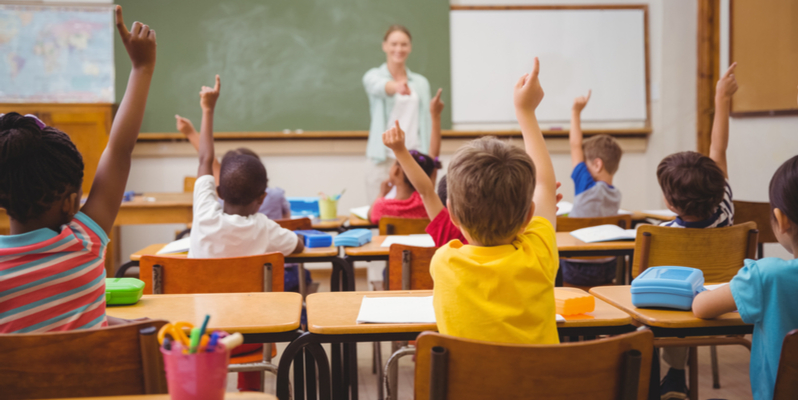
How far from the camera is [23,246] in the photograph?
102 cm

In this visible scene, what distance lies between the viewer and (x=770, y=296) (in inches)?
43.4

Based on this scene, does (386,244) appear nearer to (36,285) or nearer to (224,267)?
(224,267)

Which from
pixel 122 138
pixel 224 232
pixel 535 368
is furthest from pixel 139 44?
pixel 535 368

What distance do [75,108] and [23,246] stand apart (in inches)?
173

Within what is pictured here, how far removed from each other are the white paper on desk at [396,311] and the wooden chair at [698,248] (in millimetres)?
940

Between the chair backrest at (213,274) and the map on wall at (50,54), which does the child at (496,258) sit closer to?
the chair backrest at (213,274)

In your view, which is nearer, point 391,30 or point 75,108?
point 391,30

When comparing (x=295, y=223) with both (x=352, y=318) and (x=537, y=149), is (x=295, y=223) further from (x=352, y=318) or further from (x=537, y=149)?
(x=537, y=149)

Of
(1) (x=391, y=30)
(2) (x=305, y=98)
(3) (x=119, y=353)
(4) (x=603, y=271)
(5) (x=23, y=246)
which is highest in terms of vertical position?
(1) (x=391, y=30)

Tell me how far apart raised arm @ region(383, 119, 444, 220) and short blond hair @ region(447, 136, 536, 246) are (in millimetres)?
476

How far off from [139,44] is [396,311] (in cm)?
79

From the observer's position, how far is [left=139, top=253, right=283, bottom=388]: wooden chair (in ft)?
5.57

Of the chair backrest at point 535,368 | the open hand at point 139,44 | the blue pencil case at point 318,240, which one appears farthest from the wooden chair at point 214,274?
the chair backrest at point 535,368

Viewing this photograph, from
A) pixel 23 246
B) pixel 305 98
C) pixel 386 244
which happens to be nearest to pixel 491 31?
pixel 305 98
